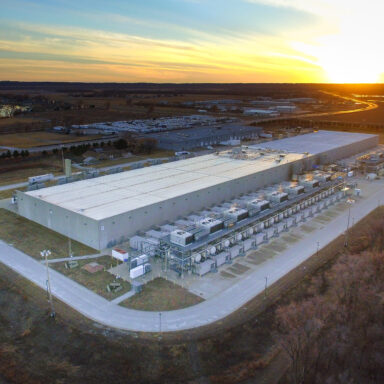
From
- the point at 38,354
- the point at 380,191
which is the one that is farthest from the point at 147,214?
the point at 380,191

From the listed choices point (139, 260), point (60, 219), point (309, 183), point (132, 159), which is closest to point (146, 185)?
point (60, 219)

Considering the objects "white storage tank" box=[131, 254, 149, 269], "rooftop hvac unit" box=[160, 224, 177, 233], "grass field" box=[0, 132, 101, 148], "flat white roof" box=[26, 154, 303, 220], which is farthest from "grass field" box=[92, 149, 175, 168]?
"white storage tank" box=[131, 254, 149, 269]

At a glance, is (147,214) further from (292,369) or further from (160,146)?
(160,146)

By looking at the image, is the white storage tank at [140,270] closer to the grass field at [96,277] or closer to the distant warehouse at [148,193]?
the grass field at [96,277]

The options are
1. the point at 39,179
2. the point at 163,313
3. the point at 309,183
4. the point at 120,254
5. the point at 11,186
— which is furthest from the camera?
the point at 11,186

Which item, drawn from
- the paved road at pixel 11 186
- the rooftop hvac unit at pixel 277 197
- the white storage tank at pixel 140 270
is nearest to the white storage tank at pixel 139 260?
the white storage tank at pixel 140 270

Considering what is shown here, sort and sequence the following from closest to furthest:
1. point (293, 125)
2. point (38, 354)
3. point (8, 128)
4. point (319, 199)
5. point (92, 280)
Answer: point (38, 354), point (92, 280), point (319, 199), point (8, 128), point (293, 125)

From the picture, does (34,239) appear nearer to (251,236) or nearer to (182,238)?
(182,238)
